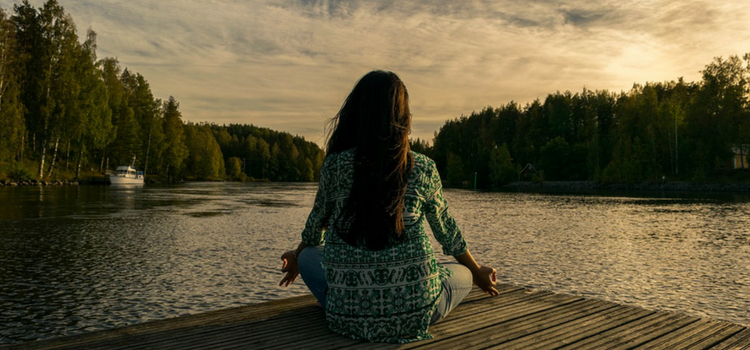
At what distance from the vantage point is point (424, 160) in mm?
3379

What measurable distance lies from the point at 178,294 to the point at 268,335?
183 inches

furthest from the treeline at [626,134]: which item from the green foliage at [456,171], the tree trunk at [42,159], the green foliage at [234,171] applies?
the tree trunk at [42,159]

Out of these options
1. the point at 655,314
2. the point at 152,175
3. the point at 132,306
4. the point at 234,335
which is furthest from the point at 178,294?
the point at 152,175

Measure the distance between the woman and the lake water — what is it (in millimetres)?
4223

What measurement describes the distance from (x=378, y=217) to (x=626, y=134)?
8937 cm

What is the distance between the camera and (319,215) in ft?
11.6

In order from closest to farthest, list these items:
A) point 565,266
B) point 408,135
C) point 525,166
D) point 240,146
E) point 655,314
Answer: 1. point 408,135
2. point 655,314
3. point 565,266
4. point 525,166
5. point 240,146

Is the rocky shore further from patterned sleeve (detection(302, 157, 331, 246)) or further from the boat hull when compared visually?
the boat hull

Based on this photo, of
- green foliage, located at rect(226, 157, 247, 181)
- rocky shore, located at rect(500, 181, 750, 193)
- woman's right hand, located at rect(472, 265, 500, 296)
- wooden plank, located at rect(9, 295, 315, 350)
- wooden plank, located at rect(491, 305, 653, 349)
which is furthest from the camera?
green foliage, located at rect(226, 157, 247, 181)

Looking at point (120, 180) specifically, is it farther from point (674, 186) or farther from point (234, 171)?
point (234, 171)

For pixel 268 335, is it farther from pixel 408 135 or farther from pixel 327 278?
pixel 408 135

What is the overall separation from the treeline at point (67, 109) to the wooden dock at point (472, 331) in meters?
48.6

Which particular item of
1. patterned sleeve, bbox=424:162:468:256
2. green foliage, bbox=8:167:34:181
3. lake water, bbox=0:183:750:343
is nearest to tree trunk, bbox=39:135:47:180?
green foliage, bbox=8:167:34:181

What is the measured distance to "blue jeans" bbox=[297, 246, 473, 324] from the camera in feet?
12.2
